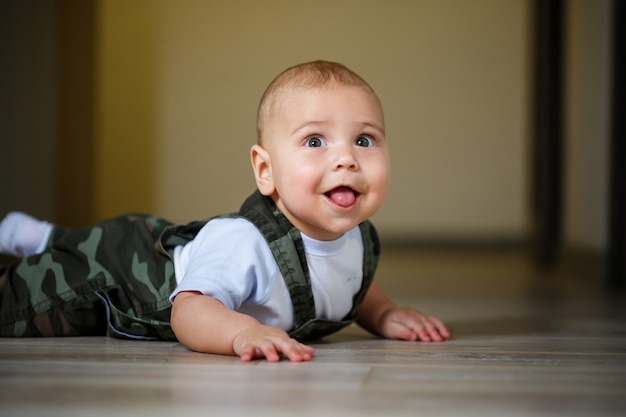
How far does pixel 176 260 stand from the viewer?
1502mm

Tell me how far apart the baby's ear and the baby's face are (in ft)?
0.09

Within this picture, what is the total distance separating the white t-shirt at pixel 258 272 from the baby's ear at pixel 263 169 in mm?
65

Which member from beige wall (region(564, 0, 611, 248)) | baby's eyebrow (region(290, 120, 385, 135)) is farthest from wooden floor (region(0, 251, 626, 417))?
beige wall (region(564, 0, 611, 248))

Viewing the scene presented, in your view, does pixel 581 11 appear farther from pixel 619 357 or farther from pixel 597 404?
pixel 597 404

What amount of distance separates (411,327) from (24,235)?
748 mm

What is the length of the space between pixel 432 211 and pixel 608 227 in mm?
3222

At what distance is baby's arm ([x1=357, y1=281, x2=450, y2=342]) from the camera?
59.1 inches

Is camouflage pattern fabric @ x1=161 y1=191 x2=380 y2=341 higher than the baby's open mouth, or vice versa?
the baby's open mouth

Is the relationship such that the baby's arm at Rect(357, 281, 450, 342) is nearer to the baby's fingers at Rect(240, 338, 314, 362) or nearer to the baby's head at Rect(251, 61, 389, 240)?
the baby's head at Rect(251, 61, 389, 240)

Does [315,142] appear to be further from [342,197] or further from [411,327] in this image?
[411,327]

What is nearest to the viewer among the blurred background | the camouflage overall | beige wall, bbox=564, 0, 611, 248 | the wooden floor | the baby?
the wooden floor

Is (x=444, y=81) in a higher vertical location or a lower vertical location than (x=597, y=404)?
higher

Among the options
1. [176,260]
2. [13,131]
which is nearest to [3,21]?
[13,131]

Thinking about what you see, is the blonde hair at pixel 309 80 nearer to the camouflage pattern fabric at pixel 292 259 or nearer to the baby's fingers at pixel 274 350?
the camouflage pattern fabric at pixel 292 259
